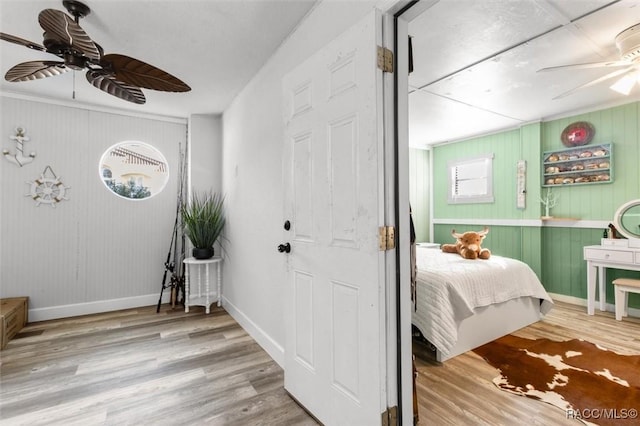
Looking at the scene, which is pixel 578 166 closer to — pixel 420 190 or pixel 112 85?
pixel 420 190

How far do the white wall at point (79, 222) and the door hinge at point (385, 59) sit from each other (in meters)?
3.74

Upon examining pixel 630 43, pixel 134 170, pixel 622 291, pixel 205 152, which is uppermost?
pixel 630 43

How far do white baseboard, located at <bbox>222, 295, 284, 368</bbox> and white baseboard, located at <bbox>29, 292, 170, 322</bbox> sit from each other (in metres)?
1.18

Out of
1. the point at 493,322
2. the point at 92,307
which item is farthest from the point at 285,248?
the point at 92,307

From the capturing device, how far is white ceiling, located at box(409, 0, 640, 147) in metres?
2.04

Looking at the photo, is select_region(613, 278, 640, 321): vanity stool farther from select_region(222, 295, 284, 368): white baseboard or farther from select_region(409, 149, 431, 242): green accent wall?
select_region(222, 295, 284, 368): white baseboard

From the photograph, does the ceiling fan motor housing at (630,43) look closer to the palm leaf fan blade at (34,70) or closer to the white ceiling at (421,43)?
the white ceiling at (421,43)

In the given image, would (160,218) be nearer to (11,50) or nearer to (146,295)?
(146,295)

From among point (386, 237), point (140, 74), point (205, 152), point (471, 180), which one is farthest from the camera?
point (471, 180)

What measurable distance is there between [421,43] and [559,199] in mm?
3384

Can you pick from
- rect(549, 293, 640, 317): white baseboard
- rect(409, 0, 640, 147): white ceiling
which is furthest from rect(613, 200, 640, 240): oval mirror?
rect(409, 0, 640, 147): white ceiling

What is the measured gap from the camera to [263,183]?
284cm

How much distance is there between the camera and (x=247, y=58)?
8.96 ft

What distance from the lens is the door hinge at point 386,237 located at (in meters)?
1.45
